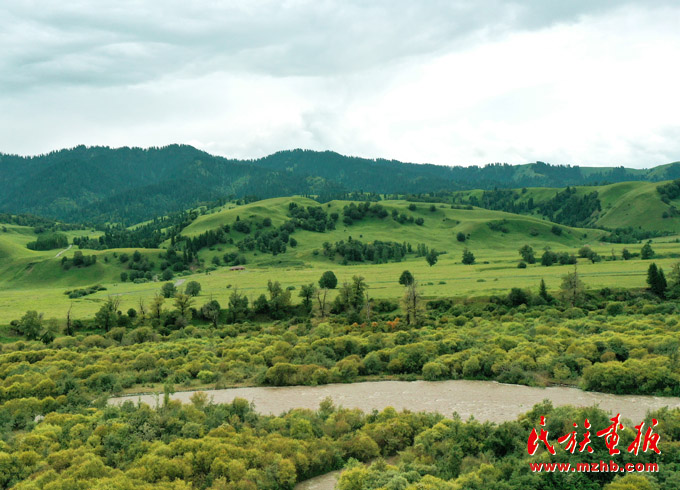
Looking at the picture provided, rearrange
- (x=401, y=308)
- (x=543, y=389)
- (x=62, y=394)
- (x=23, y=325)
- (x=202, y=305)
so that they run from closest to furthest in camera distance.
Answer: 1. (x=543, y=389)
2. (x=62, y=394)
3. (x=23, y=325)
4. (x=401, y=308)
5. (x=202, y=305)

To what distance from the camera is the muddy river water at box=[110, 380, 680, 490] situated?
1676 inches

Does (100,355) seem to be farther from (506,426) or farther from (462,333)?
(506,426)

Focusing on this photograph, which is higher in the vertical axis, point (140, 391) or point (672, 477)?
point (672, 477)

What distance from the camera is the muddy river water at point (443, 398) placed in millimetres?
42562

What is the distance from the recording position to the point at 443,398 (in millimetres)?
47625

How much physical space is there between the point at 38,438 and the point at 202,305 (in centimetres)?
6930

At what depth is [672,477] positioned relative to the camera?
25.8 m

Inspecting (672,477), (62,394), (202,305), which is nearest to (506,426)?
(672,477)

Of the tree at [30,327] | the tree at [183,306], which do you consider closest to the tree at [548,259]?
the tree at [183,306]

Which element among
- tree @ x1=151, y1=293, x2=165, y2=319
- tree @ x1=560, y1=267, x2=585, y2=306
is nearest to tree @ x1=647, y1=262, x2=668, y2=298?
tree @ x1=560, y1=267, x2=585, y2=306

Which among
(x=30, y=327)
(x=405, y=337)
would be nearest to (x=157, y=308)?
(x=30, y=327)

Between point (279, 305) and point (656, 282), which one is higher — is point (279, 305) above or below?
below

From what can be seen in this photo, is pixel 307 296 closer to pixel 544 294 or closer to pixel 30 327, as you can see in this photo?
pixel 544 294

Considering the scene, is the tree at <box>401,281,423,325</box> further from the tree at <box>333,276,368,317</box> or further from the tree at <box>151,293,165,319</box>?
the tree at <box>151,293,165,319</box>
